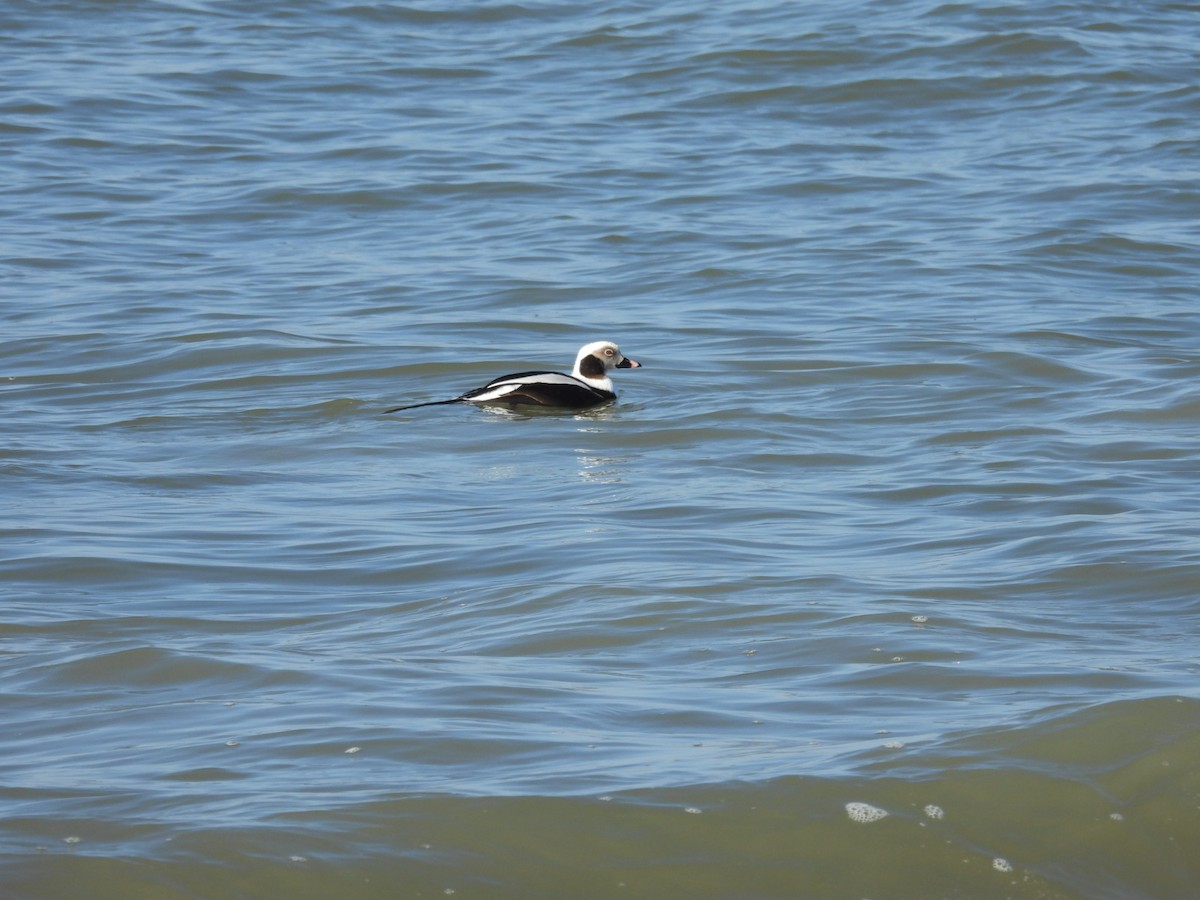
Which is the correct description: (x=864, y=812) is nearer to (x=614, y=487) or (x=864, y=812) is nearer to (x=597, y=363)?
(x=614, y=487)

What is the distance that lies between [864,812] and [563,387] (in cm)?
619

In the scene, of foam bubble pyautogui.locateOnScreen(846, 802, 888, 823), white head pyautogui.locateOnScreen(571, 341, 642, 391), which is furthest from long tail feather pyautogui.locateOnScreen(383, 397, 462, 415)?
foam bubble pyautogui.locateOnScreen(846, 802, 888, 823)

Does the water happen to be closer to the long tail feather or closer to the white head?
the long tail feather

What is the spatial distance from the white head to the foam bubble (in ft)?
21.0

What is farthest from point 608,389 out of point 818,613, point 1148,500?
point 818,613

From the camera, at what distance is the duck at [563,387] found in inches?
408

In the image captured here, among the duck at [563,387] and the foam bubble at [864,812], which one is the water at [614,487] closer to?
the foam bubble at [864,812]

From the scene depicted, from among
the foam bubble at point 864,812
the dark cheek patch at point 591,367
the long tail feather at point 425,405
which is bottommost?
the long tail feather at point 425,405

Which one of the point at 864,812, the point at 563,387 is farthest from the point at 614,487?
the point at 864,812

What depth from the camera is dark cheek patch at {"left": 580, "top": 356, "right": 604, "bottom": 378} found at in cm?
1089

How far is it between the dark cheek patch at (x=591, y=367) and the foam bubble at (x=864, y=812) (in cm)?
650

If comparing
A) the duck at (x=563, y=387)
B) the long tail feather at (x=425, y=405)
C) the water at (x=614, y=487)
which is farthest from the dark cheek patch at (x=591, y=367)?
the long tail feather at (x=425, y=405)

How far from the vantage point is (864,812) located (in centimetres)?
457

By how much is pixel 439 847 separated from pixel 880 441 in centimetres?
535
